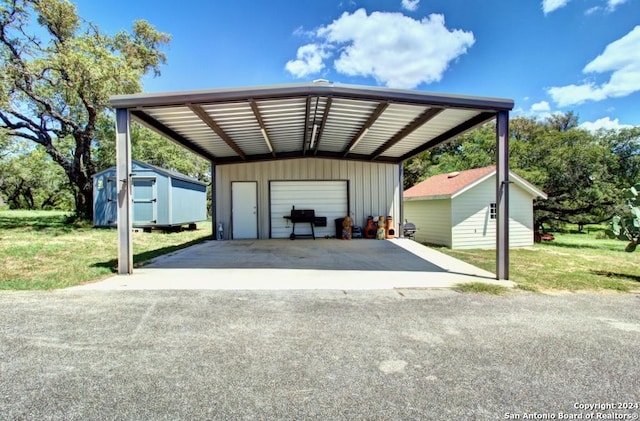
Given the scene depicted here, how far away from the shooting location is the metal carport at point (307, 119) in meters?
4.95

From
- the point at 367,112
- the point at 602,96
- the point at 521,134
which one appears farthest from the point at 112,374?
the point at 602,96

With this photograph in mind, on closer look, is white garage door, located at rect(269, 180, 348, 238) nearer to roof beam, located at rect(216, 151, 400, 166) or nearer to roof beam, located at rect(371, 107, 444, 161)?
roof beam, located at rect(216, 151, 400, 166)

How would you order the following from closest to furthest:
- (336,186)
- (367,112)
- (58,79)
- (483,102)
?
(483,102), (367,112), (336,186), (58,79)

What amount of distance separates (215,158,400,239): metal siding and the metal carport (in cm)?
175

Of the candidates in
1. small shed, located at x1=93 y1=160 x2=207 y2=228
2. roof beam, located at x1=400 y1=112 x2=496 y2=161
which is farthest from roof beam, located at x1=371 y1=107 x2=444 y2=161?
small shed, located at x1=93 y1=160 x2=207 y2=228

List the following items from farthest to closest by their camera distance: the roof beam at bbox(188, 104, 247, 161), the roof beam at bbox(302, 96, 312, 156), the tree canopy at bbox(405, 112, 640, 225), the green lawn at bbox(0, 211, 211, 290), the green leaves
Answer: the tree canopy at bbox(405, 112, 640, 225) < the green leaves < the roof beam at bbox(302, 96, 312, 156) < the roof beam at bbox(188, 104, 247, 161) < the green lawn at bbox(0, 211, 211, 290)

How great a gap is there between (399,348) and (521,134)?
90.6 ft

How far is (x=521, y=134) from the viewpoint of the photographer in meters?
25.0

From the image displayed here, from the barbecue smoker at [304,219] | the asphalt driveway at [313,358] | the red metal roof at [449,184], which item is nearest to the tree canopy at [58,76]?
the barbecue smoker at [304,219]

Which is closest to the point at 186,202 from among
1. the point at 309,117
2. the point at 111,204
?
the point at 111,204

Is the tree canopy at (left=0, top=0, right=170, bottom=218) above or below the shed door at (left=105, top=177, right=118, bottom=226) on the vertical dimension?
above

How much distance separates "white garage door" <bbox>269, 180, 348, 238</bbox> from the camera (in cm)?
1076

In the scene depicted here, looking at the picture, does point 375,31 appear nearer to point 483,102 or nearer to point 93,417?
point 483,102

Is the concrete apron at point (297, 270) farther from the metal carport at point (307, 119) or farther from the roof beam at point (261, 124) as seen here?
the roof beam at point (261, 124)
